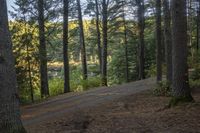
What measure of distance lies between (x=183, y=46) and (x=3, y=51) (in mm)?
6078

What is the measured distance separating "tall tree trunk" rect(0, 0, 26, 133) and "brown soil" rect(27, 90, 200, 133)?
2.31 m

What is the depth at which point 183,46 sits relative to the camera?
11789 millimetres

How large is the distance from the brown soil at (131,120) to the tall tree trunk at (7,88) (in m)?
2.31

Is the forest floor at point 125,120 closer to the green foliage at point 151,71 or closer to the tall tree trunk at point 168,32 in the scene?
the tall tree trunk at point 168,32

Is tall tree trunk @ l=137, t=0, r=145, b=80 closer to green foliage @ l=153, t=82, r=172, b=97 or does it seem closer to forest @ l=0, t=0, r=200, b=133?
forest @ l=0, t=0, r=200, b=133

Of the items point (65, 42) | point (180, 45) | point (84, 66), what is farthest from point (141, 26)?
point (180, 45)

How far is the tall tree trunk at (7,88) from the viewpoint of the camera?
25.7ft

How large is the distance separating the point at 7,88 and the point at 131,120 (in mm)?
4101

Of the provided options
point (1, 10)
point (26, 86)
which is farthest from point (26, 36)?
point (1, 10)

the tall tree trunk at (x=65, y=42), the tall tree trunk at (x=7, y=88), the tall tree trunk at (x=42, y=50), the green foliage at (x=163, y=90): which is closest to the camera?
the tall tree trunk at (x=7, y=88)

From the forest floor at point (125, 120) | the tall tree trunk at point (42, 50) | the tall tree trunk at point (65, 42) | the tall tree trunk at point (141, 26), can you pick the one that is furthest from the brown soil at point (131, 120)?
the tall tree trunk at point (141, 26)

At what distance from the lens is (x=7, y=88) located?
25.8 ft

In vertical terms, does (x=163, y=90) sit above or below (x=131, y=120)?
above

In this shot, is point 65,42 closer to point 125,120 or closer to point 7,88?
point 125,120
